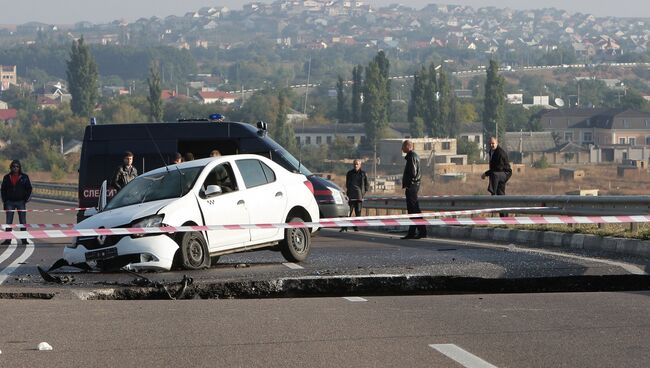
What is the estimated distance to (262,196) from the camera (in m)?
17.1

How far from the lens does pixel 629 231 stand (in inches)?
746

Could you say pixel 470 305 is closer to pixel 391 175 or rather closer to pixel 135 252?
pixel 135 252

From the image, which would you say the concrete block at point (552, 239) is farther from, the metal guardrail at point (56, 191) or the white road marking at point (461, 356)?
the metal guardrail at point (56, 191)

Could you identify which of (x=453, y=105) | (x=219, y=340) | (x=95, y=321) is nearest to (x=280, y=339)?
(x=219, y=340)

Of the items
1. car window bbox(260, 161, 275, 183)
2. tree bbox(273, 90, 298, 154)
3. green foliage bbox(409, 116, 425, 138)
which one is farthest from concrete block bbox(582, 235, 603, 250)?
green foliage bbox(409, 116, 425, 138)

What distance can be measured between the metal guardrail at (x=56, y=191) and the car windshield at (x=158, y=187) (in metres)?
42.0

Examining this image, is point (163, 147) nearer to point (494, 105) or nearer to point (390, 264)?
point (390, 264)

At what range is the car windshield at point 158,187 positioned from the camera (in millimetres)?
16500

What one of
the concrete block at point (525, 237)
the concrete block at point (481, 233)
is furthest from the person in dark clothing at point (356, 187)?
the concrete block at point (525, 237)

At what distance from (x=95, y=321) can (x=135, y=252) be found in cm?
446

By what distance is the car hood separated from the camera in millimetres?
15656

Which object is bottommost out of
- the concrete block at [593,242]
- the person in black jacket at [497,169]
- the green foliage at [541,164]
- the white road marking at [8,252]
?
the green foliage at [541,164]

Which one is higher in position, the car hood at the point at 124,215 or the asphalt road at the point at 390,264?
the car hood at the point at 124,215

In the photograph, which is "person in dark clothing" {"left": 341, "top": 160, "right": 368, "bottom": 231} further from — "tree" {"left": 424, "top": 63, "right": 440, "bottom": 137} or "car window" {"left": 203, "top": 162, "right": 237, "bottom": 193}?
"tree" {"left": 424, "top": 63, "right": 440, "bottom": 137}
